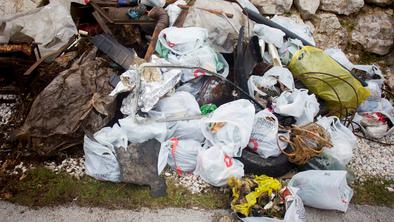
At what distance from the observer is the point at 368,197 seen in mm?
3486

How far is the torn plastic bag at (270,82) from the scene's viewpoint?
12.4ft

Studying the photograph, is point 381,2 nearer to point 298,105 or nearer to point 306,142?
point 298,105

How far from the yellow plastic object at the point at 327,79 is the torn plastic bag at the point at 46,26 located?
97.4 inches

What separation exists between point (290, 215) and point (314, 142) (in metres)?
0.73

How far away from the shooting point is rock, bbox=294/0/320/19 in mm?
5008

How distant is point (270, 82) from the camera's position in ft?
12.6

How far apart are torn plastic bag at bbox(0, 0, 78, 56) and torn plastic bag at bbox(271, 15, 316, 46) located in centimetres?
247

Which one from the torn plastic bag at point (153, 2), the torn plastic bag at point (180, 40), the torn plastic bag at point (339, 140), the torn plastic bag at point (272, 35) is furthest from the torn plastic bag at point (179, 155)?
the torn plastic bag at point (153, 2)

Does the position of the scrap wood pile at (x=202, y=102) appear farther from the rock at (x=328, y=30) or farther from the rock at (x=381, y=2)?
the rock at (x=381, y=2)

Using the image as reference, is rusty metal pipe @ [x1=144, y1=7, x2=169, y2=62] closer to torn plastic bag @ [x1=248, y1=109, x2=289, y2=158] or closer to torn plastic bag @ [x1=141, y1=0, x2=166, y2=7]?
torn plastic bag @ [x1=141, y1=0, x2=166, y2=7]

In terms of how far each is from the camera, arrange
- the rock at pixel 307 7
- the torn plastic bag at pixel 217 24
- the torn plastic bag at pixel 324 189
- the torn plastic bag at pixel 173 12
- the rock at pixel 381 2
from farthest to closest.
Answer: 1. the rock at pixel 381 2
2. the rock at pixel 307 7
3. the torn plastic bag at pixel 173 12
4. the torn plastic bag at pixel 217 24
5. the torn plastic bag at pixel 324 189

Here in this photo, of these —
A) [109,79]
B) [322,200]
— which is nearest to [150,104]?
[109,79]

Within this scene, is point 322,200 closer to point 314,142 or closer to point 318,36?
point 314,142

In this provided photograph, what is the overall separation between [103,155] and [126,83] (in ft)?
2.26
